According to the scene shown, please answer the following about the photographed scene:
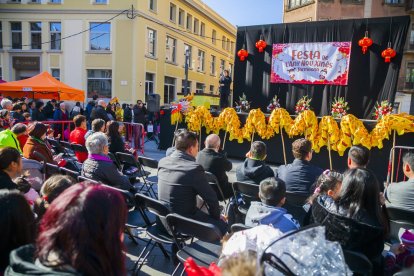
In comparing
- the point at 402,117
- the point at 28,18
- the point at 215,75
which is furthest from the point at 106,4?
the point at 402,117

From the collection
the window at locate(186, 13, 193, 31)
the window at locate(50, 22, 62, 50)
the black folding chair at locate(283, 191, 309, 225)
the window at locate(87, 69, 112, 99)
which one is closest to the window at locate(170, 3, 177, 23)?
the window at locate(186, 13, 193, 31)

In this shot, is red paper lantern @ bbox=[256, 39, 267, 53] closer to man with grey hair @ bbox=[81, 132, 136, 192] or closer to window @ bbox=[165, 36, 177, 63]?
man with grey hair @ bbox=[81, 132, 136, 192]

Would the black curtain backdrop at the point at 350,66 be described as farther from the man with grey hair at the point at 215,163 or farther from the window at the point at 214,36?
the window at the point at 214,36

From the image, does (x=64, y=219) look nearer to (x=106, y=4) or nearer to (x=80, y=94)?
(x=80, y=94)

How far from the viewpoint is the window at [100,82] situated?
21.9 meters

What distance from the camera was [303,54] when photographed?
10.4 m

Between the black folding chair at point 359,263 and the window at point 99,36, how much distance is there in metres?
21.8

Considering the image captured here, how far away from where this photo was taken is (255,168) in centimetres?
382

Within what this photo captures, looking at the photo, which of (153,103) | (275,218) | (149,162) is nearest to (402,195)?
(275,218)

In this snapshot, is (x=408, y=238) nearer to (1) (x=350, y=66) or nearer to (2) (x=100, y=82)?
(1) (x=350, y=66)

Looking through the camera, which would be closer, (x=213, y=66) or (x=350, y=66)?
(x=350, y=66)

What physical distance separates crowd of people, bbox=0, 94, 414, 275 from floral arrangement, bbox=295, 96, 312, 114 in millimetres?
5728

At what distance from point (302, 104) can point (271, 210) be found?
26.9 ft

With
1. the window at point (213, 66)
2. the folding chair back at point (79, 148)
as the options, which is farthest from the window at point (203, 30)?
the folding chair back at point (79, 148)
